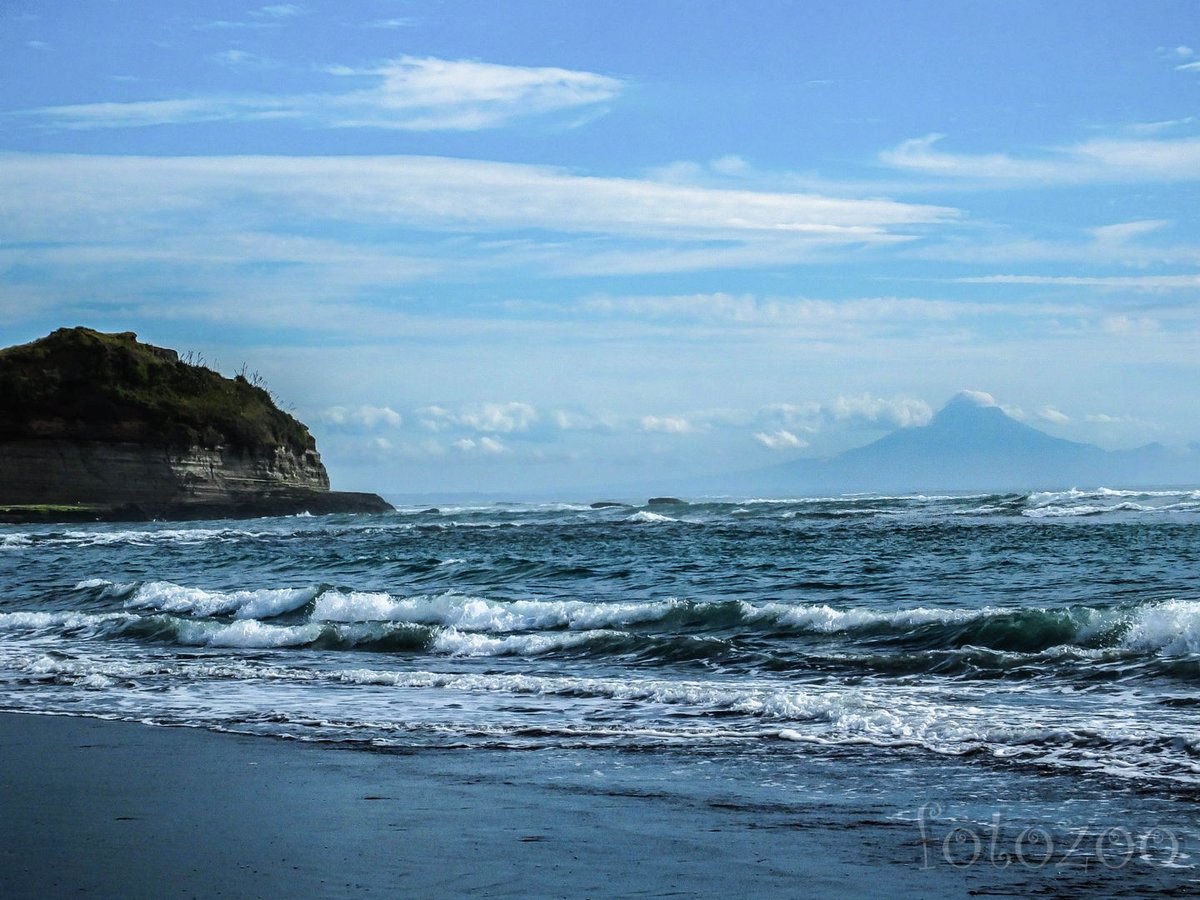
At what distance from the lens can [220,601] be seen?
73.1 ft

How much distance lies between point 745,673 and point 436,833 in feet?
23.5

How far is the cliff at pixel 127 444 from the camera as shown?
246ft

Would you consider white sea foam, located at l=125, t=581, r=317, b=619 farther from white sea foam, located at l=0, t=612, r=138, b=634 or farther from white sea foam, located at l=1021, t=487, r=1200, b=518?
white sea foam, located at l=1021, t=487, r=1200, b=518

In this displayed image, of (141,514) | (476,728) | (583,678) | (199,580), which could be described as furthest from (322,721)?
(141,514)

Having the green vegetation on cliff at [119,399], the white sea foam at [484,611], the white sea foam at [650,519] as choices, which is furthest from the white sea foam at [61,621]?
the green vegetation on cliff at [119,399]

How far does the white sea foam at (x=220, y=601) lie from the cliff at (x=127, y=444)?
52.7 meters

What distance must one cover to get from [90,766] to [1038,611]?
11147mm

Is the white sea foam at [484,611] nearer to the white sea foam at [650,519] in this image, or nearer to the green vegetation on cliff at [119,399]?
the white sea foam at [650,519]

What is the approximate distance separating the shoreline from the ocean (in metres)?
0.23

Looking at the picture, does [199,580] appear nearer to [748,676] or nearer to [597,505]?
[748,676]

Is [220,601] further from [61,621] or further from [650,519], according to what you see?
[650,519]

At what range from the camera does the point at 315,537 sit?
49281 millimetres

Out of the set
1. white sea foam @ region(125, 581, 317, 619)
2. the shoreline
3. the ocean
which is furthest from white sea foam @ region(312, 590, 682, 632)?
the shoreline

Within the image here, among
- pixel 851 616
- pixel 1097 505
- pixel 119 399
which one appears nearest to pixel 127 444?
pixel 119 399
